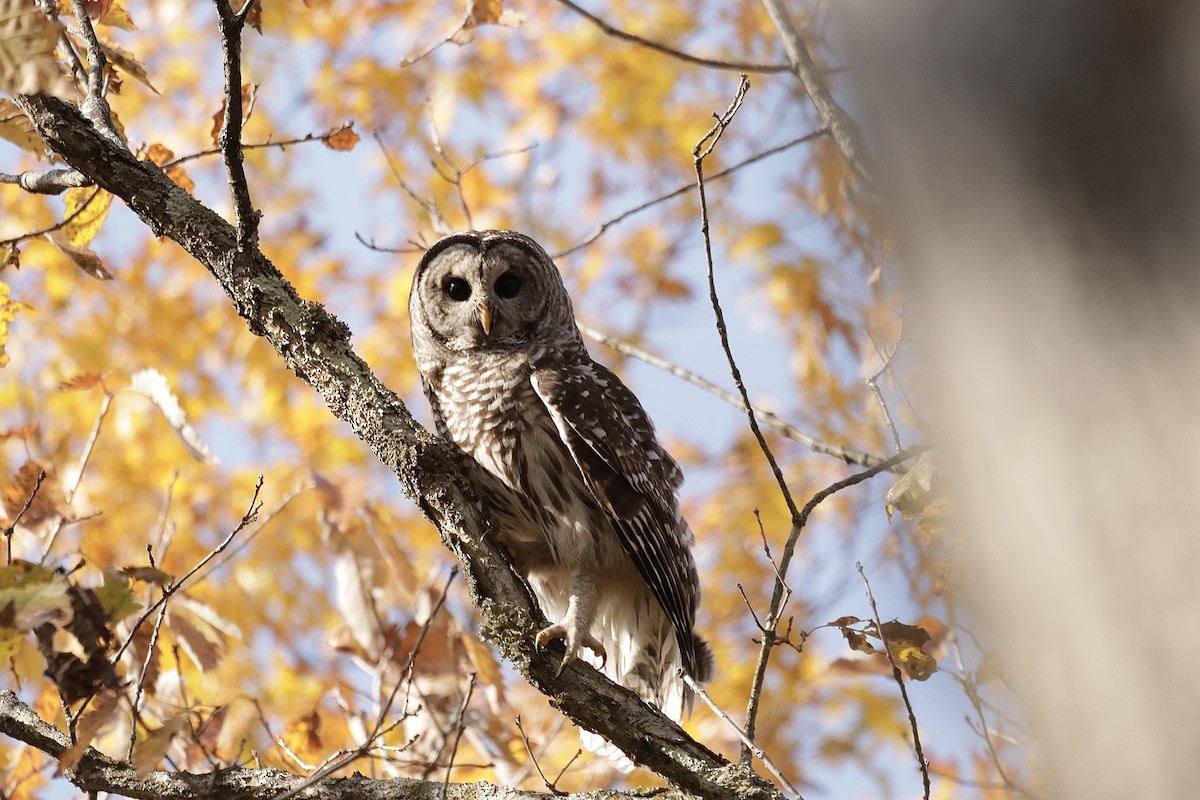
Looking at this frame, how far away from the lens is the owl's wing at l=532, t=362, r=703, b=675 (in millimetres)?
3982

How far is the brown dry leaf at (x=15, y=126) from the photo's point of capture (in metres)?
3.03

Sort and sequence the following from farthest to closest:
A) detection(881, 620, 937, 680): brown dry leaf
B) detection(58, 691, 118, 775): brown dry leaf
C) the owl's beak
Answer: the owl's beak
detection(881, 620, 937, 680): brown dry leaf
detection(58, 691, 118, 775): brown dry leaf

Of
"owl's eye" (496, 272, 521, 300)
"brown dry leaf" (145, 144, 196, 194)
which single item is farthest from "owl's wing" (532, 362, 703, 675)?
"brown dry leaf" (145, 144, 196, 194)

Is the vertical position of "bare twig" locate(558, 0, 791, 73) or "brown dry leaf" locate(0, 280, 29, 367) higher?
"bare twig" locate(558, 0, 791, 73)

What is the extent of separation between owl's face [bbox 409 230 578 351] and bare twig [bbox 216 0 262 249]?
187 centimetres

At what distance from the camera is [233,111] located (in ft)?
8.74

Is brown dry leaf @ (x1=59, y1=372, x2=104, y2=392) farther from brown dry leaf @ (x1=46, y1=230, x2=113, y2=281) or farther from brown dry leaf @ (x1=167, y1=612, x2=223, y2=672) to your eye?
brown dry leaf @ (x1=167, y1=612, x2=223, y2=672)

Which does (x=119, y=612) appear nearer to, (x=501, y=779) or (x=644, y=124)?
(x=501, y=779)

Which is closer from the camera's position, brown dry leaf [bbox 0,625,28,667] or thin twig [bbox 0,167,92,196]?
brown dry leaf [bbox 0,625,28,667]

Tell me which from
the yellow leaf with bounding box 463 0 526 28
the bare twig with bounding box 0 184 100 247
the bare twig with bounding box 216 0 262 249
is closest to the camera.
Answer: the bare twig with bounding box 216 0 262 249

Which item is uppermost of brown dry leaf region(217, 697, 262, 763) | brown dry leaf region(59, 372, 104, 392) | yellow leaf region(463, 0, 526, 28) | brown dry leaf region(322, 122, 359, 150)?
yellow leaf region(463, 0, 526, 28)

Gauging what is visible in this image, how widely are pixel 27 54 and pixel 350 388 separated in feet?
4.03

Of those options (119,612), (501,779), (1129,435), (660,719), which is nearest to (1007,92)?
(1129,435)

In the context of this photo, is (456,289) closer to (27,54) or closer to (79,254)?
(79,254)
